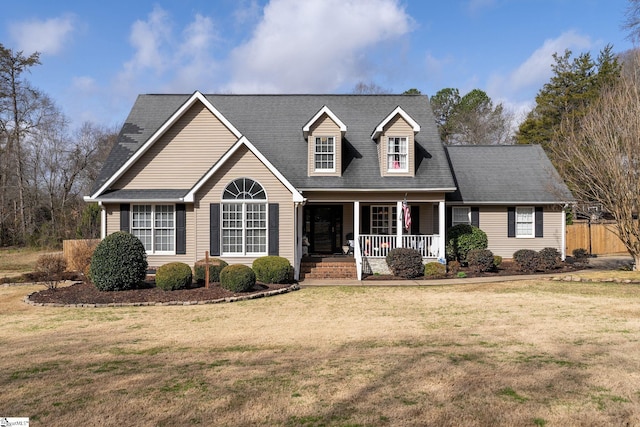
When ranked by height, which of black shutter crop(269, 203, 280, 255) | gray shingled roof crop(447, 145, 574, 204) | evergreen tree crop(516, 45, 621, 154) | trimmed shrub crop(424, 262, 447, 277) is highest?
evergreen tree crop(516, 45, 621, 154)

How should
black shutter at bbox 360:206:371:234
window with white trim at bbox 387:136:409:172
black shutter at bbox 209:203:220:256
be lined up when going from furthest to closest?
black shutter at bbox 360:206:371:234
window with white trim at bbox 387:136:409:172
black shutter at bbox 209:203:220:256

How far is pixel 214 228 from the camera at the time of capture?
1620cm

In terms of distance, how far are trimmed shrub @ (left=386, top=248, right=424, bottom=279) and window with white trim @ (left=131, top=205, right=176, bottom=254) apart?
8.66m

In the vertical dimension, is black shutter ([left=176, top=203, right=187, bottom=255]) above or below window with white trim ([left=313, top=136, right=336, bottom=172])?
below

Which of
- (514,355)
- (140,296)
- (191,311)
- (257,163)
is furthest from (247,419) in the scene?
(257,163)

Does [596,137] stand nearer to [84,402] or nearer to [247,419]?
[247,419]

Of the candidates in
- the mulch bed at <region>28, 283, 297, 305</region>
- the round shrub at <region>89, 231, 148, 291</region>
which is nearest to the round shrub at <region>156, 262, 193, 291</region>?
the mulch bed at <region>28, 283, 297, 305</region>

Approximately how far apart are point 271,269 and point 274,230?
1786 mm

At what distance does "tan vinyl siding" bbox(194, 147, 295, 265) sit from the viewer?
53.1 feet

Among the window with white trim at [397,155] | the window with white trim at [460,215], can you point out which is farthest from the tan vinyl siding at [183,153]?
the window with white trim at [460,215]

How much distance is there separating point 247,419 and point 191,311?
720 cm

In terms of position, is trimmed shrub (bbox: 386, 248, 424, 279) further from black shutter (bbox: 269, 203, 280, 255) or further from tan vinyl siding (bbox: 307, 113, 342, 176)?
black shutter (bbox: 269, 203, 280, 255)

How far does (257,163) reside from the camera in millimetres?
16281

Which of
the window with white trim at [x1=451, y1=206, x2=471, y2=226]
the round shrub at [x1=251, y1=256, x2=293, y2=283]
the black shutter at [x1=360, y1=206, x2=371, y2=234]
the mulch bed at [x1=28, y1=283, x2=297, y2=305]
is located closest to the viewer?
the mulch bed at [x1=28, y1=283, x2=297, y2=305]
